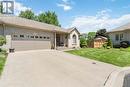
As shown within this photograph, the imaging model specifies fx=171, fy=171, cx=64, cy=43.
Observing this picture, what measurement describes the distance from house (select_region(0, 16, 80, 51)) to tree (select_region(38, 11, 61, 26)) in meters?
24.2

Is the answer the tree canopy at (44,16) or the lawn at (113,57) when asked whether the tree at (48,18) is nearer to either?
the tree canopy at (44,16)

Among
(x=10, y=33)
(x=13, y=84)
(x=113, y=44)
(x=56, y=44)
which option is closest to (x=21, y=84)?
(x=13, y=84)

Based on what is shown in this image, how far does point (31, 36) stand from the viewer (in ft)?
82.6

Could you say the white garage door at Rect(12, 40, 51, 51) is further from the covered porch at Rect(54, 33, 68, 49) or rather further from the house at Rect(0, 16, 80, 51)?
the covered porch at Rect(54, 33, 68, 49)

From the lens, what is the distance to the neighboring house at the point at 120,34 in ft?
100

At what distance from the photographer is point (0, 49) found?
19.1 m

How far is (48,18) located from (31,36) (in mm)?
32927

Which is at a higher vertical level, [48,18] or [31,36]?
[48,18]

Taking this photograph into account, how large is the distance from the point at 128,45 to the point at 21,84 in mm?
24995

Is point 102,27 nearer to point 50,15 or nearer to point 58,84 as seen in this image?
point 50,15

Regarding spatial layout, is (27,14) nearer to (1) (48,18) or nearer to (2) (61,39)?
(1) (48,18)

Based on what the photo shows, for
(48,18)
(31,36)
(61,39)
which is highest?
(48,18)

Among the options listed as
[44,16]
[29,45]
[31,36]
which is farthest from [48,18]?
[29,45]

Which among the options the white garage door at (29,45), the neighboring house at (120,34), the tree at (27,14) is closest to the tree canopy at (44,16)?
the tree at (27,14)
